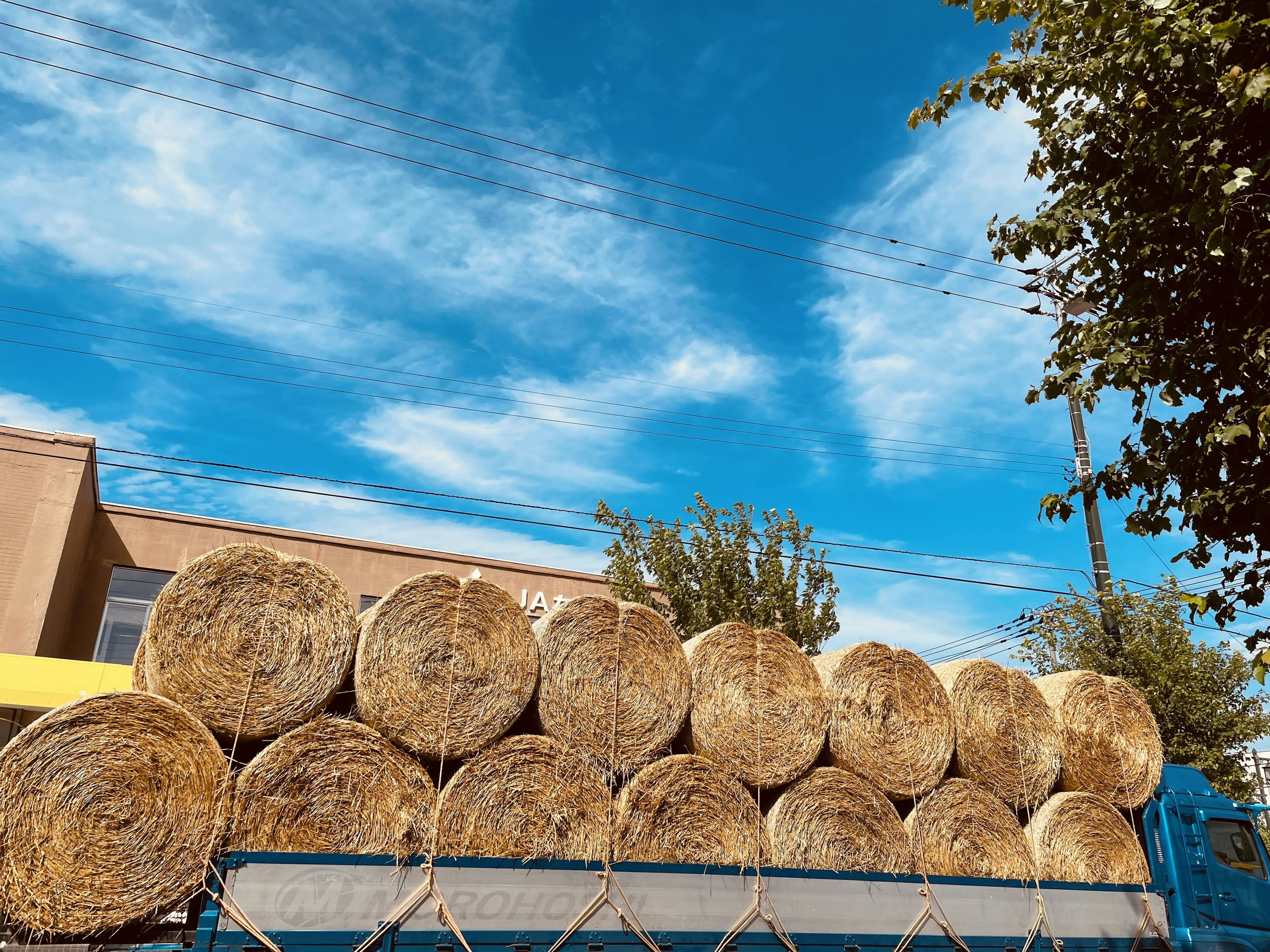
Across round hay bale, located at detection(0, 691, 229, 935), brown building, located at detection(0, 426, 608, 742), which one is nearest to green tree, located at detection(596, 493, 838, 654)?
brown building, located at detection(0, 426, 608, 742)

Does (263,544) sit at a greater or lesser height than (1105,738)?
greater

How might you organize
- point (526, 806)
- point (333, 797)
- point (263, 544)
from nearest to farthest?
point (333, 797)
point (526, 806)
point (263, 544)

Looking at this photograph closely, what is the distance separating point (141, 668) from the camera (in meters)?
5.82

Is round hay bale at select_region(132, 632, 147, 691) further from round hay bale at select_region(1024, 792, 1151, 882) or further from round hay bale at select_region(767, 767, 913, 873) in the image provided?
round hay bale at select_region(1024, 792, 1151, 882)

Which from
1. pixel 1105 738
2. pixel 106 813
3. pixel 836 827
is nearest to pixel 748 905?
pixel 836 827

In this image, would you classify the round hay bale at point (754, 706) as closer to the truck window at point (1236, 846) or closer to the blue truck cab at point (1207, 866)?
the blue truck cab at point (1207, 866)

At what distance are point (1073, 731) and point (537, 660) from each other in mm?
5643

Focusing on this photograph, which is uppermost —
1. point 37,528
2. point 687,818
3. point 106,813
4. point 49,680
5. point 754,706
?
point 37,528

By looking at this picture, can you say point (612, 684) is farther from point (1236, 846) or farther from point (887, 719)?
point (1236, 846)

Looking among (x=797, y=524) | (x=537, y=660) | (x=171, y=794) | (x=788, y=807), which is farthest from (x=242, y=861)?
(x=797, y=524)

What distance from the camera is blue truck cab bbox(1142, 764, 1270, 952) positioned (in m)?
8.77

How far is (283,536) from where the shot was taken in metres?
21.9

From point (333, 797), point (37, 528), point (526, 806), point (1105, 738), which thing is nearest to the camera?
point (333, 797)

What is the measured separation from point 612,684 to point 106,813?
3.30 meters
